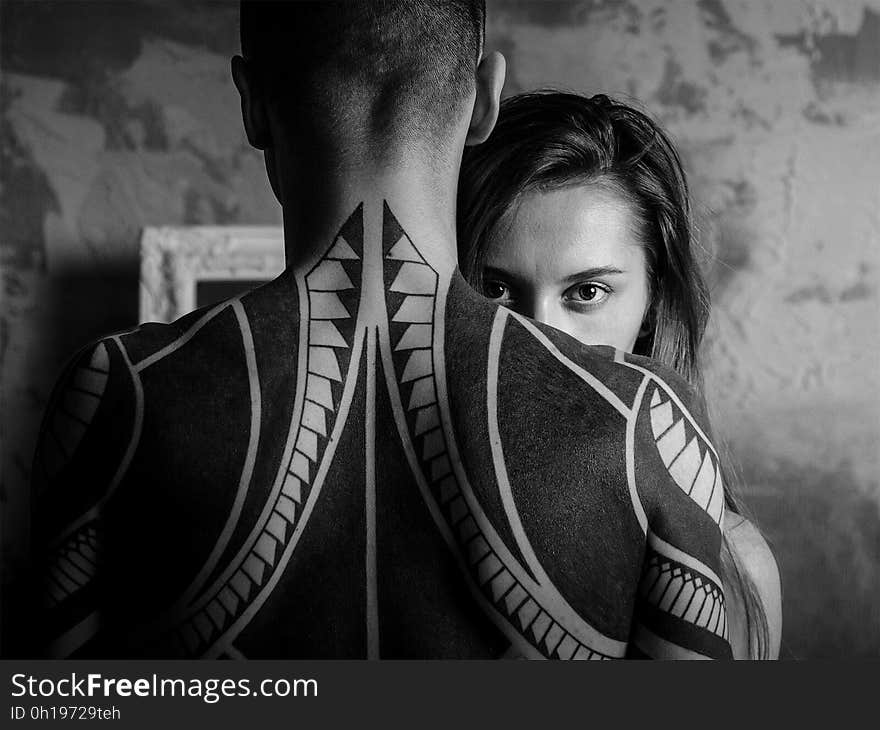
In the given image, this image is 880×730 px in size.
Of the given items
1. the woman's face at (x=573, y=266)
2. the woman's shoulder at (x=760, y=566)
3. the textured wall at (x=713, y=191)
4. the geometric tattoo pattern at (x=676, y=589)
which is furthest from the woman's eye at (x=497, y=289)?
the textured wall at (x=713, y=191)

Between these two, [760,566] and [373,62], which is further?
[760,566]

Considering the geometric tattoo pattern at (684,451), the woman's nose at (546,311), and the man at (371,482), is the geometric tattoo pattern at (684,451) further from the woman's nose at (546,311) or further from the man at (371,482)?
the woman's nose at (546,311)

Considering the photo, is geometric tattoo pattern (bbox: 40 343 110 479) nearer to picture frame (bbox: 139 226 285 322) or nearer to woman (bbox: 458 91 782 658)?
woman (bbox: 458 91 782 658)

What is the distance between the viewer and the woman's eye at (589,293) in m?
1.39

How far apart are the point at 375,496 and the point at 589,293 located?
2.44ft

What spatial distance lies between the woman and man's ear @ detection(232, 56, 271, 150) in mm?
610

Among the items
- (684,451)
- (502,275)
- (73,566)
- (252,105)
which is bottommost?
(73,566)

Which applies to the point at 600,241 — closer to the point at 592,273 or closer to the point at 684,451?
the point at 592,273

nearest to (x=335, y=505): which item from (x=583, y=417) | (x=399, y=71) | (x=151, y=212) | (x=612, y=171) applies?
(x=583, y=417)

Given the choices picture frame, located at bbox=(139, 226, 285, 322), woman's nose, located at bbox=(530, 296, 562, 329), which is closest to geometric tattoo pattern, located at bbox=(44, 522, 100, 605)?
A: woman's nose, located at bbox=(530, 296, 562, 329)

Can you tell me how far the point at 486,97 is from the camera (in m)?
0.83

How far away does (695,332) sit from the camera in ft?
5.16

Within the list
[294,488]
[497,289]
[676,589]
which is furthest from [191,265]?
[676,589]

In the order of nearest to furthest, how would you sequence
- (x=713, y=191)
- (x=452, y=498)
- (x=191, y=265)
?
1. (x=452, y=498)
2. (x=191, y=265)
3. (x=713, y=191)
